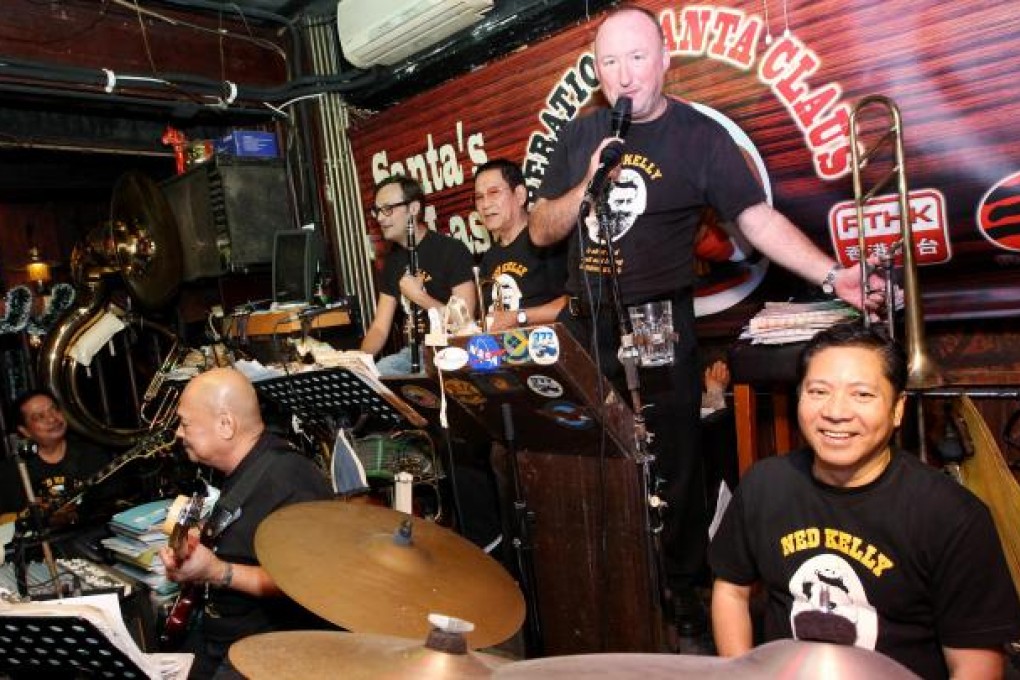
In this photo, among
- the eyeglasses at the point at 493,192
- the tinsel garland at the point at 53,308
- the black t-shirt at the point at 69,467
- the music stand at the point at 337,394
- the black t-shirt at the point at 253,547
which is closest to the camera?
the black t-shirt at the point at 253,547

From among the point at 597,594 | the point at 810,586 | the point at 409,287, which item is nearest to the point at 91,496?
the point at 409,287

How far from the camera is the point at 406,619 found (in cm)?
203

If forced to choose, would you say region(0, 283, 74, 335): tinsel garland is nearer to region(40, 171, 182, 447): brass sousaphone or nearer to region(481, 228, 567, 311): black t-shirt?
region(40, 171, 182, 447): brass sousaphone

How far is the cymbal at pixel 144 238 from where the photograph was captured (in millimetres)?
6504

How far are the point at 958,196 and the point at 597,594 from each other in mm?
2218

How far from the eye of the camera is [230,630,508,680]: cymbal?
4.60 feet

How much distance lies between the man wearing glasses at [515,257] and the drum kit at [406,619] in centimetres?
178

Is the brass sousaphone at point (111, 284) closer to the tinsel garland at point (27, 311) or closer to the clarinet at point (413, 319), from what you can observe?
the tinsel garland at point (27, 311)

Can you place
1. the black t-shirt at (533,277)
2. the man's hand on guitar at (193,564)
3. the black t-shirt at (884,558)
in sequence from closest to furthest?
the black t-shirt at (884,558) → the man's hand on guitar at (193,564) → the black t-shirt at (533,277)

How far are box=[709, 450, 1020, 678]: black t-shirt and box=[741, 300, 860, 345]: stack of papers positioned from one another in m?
1.14

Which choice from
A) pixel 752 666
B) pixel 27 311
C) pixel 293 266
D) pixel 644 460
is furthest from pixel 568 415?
pixel 27 311

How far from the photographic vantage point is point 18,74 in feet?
17.1

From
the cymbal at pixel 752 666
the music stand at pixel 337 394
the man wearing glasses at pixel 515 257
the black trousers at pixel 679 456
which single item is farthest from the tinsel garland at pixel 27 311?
the cymbal at pixel 752 666

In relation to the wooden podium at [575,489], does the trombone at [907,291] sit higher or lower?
higher
